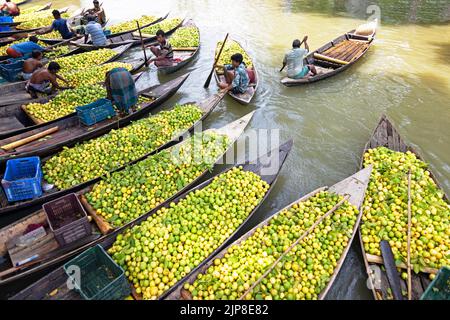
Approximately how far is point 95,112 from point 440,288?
7999mm

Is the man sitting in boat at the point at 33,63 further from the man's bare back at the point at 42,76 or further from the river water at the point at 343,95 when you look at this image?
the river water at the point at 343,95

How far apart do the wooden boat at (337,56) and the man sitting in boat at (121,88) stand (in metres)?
5.21

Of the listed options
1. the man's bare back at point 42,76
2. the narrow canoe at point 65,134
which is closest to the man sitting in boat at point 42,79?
the man's bare back at point 42,76

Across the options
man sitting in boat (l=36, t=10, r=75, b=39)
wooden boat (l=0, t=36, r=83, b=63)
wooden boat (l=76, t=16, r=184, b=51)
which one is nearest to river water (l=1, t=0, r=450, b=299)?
wooden boat (l=76, t=16, r=184, b=51)

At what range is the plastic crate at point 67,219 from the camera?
452 centimetres

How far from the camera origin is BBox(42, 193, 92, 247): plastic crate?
4.52m

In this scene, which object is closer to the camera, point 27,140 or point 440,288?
point 440,288

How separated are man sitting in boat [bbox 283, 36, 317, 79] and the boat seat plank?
27.2ft

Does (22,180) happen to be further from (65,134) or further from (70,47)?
(70,47)

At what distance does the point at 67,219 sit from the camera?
524cm

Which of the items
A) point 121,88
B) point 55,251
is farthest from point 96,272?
point 121,88

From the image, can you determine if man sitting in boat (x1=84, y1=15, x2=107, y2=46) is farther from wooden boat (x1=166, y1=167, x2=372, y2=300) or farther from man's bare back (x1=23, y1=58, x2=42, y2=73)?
wooden boat (x1=166, y1=167, x2=372, y2=300)

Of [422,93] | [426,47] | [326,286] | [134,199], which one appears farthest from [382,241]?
[426,47]
